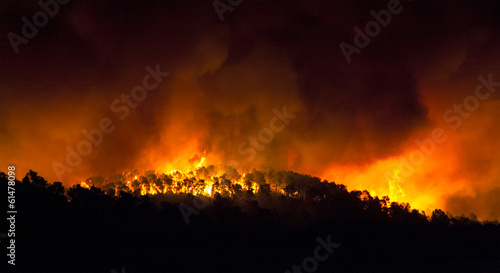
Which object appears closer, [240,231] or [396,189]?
[240,231]

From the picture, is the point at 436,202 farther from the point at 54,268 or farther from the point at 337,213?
the point at 54,268

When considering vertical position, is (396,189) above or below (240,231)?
above

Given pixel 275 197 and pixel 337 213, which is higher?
pixel 275 197

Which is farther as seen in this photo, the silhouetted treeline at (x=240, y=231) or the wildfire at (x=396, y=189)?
the wildfire at (x=396, y=189)

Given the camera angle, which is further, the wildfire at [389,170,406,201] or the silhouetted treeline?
the wildfire at [389,170,406,201]

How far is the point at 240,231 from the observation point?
3975 centimetres

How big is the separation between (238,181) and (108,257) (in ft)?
58.5

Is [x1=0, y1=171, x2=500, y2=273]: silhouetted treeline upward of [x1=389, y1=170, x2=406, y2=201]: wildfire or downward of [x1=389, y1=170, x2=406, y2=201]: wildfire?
downward

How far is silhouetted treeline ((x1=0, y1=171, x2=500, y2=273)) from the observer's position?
1303 inches

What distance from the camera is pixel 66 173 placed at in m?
48.0

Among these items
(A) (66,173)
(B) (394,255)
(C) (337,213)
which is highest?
(A) (66,173)

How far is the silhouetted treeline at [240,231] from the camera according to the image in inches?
1303

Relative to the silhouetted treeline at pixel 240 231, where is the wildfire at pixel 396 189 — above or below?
above

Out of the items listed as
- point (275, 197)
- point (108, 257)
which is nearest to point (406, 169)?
point (275, 197)
